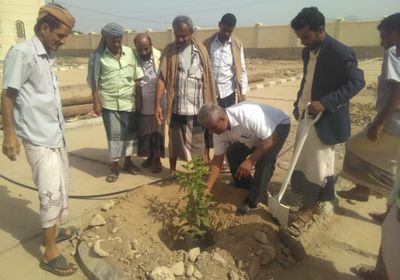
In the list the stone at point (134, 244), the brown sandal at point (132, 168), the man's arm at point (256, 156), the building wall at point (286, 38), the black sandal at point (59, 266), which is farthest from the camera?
the building wall at point (286, 38)

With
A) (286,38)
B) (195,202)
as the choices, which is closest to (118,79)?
(195,202)

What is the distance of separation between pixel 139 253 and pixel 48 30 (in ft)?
5.99

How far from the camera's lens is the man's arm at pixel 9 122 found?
2.68 m

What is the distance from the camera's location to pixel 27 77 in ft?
8.94

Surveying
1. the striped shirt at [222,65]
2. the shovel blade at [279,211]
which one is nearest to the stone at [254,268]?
the shovel blade at [279,211]

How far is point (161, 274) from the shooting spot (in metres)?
2.63

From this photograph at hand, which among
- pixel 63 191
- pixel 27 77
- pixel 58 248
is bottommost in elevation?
pixel 58 248

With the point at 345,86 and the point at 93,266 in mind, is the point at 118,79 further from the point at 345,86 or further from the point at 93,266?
the point at 345,86

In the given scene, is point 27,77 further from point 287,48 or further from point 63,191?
point 287,48

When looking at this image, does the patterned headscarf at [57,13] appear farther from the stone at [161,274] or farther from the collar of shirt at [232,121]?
the stone at [161,274]

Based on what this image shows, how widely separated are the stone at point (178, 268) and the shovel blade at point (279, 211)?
3.51ft

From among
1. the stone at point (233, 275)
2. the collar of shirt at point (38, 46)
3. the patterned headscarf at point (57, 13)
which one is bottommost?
the stone at point (233, 275)

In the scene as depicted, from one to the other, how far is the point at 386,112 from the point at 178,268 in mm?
2200

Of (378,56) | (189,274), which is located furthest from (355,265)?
(378,56)
